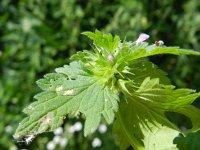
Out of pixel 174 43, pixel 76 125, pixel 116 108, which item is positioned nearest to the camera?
pixel 116 108

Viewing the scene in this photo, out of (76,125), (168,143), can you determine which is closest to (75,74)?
(168,143)

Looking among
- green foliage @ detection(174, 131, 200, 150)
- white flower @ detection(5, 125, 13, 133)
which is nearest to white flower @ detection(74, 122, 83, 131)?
white flower @ detection(5, 125, 13, 133)

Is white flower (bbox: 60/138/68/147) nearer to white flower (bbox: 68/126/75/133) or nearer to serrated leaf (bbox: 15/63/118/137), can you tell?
white flower (bbox: 68/126/75/133)

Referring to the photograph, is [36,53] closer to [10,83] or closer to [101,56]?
[10,83]

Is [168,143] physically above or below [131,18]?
below

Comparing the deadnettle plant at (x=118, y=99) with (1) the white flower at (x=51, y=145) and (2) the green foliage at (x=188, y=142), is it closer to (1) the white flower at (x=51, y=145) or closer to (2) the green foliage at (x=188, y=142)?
(2) the green foliage at (x=188, y=142)

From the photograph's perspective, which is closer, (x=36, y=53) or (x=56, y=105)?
(x=56, y=105)

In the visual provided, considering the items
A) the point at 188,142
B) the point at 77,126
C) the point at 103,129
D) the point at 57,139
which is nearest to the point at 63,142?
the point at 57,139

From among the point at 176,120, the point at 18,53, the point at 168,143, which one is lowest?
the point at 168,143

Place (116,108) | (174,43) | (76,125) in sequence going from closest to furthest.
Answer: (116,108) → (76,125) → (174,43)
